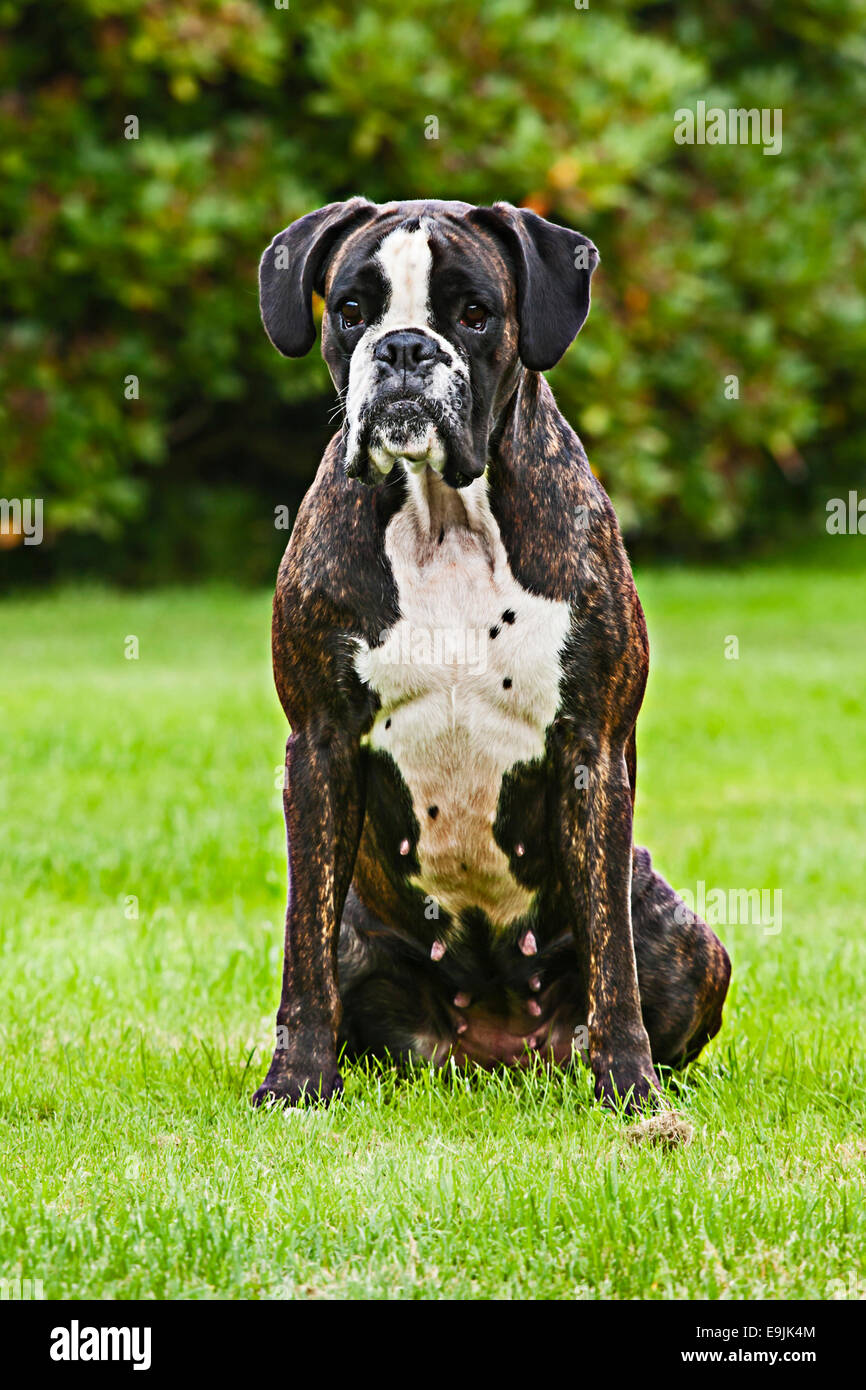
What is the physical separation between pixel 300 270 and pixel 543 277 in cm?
53

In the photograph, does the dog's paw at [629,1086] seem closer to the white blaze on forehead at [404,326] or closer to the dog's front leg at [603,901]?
the dog's front leg at [603,901]

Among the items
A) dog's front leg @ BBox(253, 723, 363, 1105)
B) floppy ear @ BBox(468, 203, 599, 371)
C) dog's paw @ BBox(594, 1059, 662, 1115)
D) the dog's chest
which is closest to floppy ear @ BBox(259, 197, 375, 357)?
floppy ear @ BBox(468, 203, 599, 371)

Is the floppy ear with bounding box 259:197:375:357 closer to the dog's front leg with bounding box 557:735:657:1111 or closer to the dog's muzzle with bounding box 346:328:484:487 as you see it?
the dog's muzzle with bounding box 346:328:484:487

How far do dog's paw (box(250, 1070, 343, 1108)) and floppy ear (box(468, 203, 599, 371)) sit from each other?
1574 mm

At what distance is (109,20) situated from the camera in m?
12.6

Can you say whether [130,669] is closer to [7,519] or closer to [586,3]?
[7,519]

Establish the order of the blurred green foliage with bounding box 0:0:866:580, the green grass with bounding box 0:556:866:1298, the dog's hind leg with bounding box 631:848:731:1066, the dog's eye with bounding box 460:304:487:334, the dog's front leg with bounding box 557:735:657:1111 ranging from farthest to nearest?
the blurred green foliage with bounding box 0:0:866:580 < the dog's hind leg with bounding box 631:848:731:1066 < the dog's front leg with bounding box 557:735:657:1111 < the dog's eye with bounding box 460:304:487:334 < the green grass with bounding box 0:556:866:1298

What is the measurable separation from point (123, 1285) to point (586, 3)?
13410mm

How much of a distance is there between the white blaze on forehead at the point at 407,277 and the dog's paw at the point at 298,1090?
1563 millimetres

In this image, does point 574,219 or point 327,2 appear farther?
point 574,219

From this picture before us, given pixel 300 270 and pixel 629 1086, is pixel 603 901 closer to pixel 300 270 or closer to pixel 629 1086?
pixel 629 1086

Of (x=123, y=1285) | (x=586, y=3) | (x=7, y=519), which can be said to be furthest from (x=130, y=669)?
(x=123, y=1285)

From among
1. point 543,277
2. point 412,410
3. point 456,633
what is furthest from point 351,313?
point 456,633

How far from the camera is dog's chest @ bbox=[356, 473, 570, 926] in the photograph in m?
3.64
